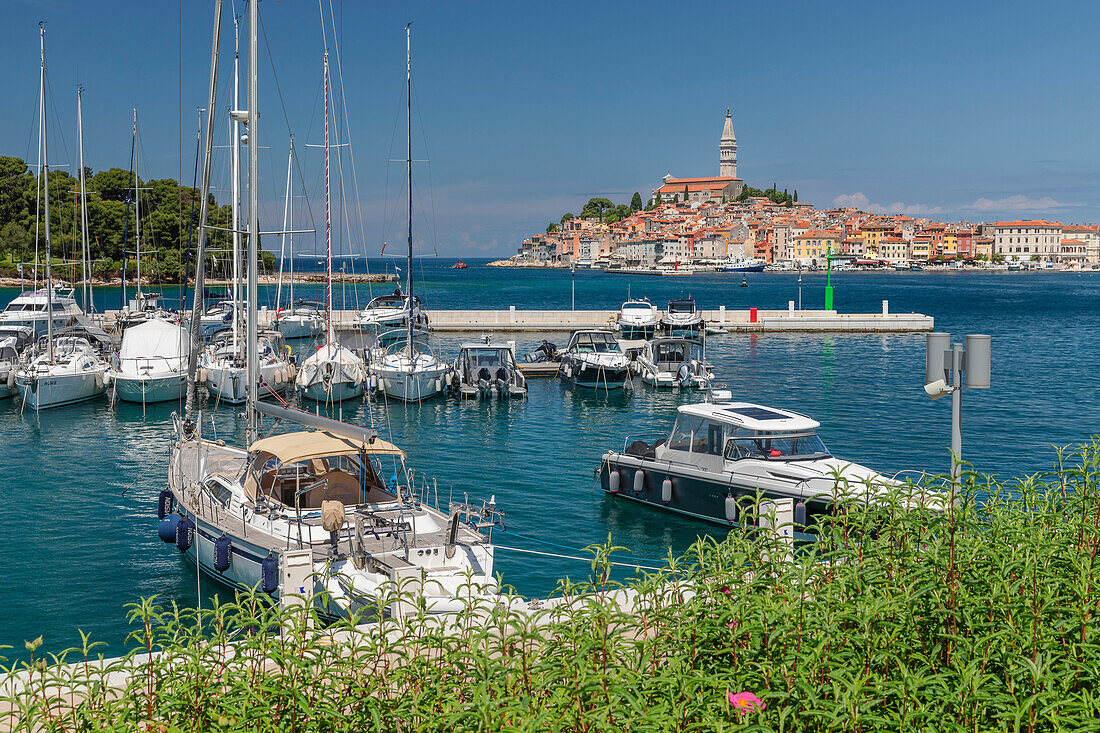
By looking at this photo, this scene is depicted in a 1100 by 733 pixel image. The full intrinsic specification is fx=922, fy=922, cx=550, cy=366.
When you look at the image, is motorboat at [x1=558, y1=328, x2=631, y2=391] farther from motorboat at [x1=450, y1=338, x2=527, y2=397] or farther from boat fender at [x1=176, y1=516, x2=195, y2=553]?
boat fender at [x1=176, y1=516, x2=195, y2=553]

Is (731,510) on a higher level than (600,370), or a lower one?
lower

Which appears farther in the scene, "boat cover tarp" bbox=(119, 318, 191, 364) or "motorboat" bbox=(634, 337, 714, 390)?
"motorboat" bbox=(634, 337, 714, 390)

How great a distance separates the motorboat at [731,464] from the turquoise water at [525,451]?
571 millimetres

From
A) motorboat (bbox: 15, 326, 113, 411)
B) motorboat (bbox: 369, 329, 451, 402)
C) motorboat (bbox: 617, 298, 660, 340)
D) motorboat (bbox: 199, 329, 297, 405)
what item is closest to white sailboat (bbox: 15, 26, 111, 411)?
motorboat (bbox: 15, 326, 113, 411)

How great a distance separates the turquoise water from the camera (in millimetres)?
13844

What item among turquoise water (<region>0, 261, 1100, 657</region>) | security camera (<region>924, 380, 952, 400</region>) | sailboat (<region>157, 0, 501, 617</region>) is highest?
security camera (<region>924, 380, 952, 400</region>)

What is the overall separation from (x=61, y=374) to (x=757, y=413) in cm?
2234

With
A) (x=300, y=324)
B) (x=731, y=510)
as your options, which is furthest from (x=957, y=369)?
(x=300, y=324)

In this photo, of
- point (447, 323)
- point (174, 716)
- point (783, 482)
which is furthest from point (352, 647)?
point (447, 323)

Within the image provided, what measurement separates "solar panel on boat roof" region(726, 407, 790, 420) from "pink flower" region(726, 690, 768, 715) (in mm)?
12035

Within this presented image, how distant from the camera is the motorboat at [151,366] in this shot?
28641 millimetres

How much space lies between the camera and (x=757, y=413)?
16375 mm

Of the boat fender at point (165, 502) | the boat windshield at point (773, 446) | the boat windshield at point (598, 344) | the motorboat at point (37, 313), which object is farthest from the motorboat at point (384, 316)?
the boat windshield at point (773, 446)

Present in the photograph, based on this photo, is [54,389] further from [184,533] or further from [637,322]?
[637,322]
